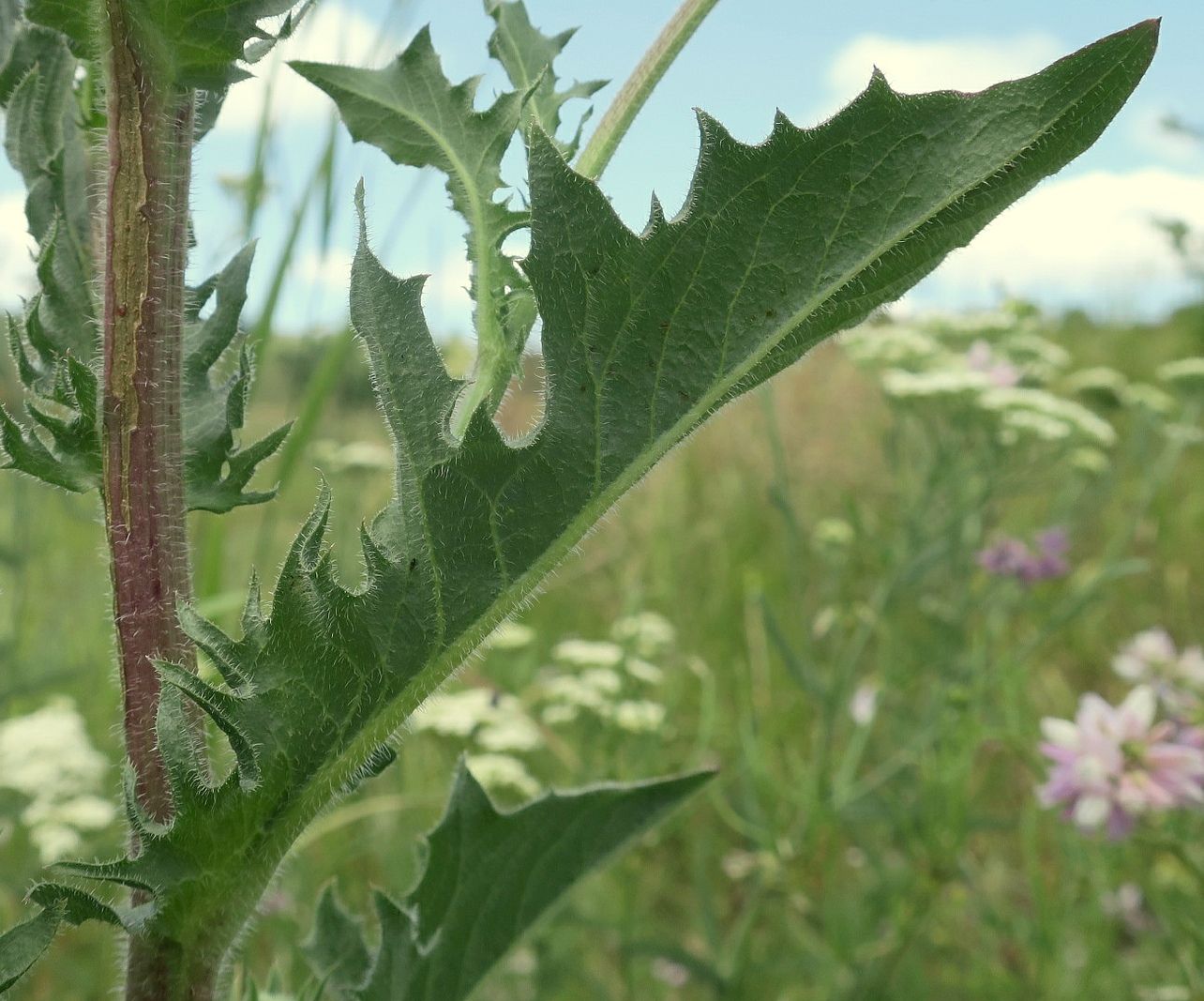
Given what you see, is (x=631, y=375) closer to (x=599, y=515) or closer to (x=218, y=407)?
(x=599, y=515)

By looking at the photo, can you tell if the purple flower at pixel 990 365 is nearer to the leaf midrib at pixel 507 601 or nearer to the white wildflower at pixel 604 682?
the white wildflower at pixel 604 682

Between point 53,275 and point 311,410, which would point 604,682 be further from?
point 53,275

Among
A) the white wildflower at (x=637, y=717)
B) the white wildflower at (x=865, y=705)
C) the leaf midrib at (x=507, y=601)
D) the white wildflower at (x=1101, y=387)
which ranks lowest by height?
the white wildflower at (x=865, y=705)

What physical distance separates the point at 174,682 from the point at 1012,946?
2156 mm

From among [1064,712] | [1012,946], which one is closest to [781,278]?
[1012,946]

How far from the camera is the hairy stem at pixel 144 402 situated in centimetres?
58

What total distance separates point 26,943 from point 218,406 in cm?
31

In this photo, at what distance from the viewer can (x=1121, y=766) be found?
62.9 inches

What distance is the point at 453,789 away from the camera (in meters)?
0.69

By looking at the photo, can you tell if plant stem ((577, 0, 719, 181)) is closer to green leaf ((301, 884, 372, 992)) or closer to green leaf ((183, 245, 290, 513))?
green leaf ((183, 245, 290, 513))

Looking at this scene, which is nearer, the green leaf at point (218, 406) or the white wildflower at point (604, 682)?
the green leaf at point (218, 406)

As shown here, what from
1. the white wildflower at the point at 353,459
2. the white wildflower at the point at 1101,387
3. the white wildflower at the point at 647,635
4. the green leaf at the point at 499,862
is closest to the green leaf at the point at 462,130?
the green leaf at the point at 499,862

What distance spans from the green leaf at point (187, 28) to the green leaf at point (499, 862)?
417mm

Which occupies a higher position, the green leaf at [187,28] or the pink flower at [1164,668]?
the green leaf at [187,28]
